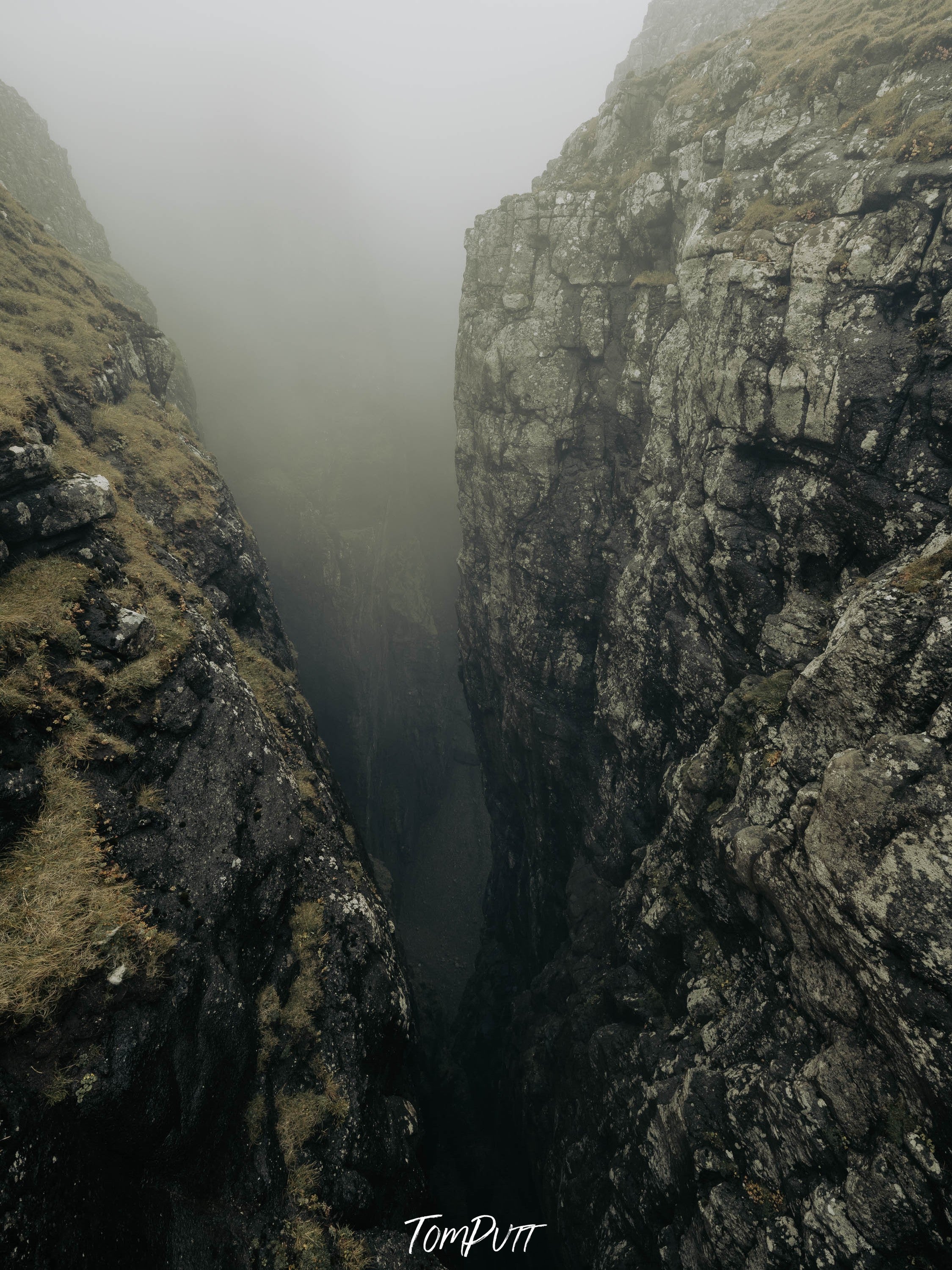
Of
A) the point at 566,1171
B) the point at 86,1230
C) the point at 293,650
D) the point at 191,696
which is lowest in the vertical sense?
the point at 566,1171

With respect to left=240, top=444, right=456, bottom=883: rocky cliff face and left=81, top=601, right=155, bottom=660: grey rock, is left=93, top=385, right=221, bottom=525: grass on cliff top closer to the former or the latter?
left=81, top=601, right=155, bottom=660: grey rock

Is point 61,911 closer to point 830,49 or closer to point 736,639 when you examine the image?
point 736,639

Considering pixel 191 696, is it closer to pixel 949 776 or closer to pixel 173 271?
pixel 949 776

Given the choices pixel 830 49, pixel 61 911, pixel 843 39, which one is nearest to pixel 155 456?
pixel 61 911

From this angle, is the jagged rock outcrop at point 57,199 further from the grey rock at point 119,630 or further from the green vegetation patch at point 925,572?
the green vegetation patch at point 925,572

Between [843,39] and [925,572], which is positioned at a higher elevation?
[843,39]

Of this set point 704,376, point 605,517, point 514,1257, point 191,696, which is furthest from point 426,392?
point 514,1257

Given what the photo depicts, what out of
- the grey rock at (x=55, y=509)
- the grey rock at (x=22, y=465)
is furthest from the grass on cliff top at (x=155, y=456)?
the grey rock at (x=22, y=465)
